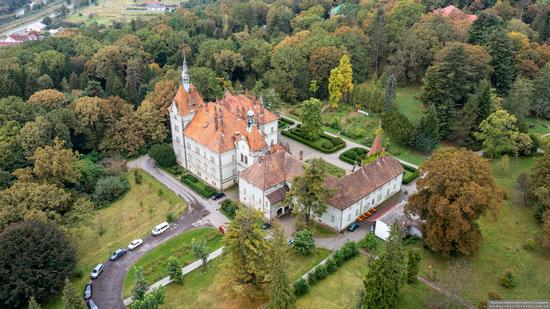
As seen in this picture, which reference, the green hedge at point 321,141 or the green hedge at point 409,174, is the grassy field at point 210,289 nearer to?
the green hedge at point 409,174

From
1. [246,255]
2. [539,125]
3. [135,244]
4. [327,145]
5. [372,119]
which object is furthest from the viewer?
[372,119]

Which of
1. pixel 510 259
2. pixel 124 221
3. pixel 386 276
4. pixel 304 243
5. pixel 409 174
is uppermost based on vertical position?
pixel 386 276

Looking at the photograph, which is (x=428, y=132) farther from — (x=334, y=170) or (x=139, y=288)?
(x=139, y=288)

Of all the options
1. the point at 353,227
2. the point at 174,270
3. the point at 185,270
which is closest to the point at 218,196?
the point at 185,270

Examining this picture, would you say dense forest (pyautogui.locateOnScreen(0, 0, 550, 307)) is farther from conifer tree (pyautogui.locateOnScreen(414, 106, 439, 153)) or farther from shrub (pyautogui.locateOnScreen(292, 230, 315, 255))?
shrub (pyautogui.locateOnScreen(292, 230, 315, 255))

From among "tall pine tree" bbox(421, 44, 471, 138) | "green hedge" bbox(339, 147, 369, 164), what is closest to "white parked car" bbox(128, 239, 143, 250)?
"green hedge" bbox(339, 147, 369, 164)

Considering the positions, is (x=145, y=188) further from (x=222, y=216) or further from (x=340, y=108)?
(x=340, y=108)

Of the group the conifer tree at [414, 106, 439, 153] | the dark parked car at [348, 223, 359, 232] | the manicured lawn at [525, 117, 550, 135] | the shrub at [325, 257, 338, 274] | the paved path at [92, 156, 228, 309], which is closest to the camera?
the paved path at [92, 156, 228, 309]
